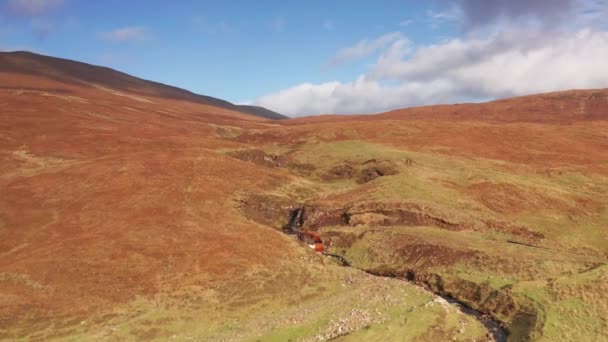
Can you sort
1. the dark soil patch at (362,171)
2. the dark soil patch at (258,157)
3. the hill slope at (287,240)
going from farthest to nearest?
the dark soil patch at (258,157), the dark soil patch at (362,171), the hill slope at (287,240)

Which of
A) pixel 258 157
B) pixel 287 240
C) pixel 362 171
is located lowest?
pixel 287 240

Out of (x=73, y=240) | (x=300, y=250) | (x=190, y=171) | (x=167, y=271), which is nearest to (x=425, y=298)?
(x=300, y=250)

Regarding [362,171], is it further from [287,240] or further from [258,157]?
[287,240]

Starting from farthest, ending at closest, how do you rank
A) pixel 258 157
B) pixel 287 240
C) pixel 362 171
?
pixel 258 157 → pixel 362 171 → pixel 287 240

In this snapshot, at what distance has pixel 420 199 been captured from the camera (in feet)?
196

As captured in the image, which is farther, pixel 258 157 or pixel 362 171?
pixel 258 157

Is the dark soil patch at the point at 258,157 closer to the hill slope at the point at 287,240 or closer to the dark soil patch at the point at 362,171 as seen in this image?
Answer: the hill slope at the point at 287,240

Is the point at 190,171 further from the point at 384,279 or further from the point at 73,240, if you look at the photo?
the point at 384,279

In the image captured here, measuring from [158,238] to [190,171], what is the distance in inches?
845

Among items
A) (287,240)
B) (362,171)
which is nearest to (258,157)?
Result: (362,171)

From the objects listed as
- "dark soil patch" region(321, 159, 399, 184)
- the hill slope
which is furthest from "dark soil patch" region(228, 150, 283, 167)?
"dark soil patch" region(321, 159, 399, 184)

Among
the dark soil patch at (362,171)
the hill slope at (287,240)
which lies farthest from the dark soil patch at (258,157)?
the dark soil patch at (362,171)

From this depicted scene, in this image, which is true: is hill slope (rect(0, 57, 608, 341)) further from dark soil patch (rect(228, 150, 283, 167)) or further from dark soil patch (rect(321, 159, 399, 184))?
dark soil patch (rect(228, 150, 283, 167))

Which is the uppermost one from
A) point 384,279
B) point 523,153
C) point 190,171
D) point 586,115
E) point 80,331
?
point 586,115
